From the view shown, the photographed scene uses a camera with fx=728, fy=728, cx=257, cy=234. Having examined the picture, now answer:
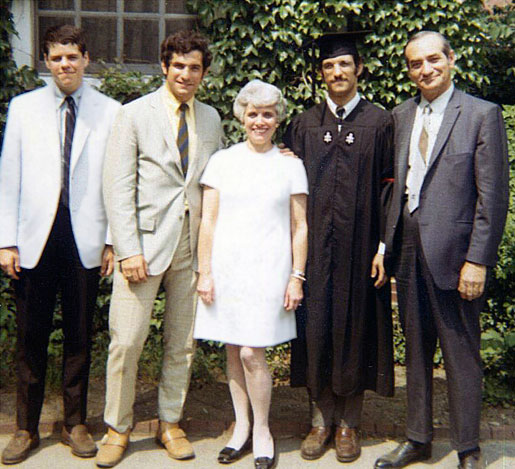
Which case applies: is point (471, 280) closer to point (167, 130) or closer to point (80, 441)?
point (167, 130)

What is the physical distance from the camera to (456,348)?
3797mm

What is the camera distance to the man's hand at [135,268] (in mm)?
3799

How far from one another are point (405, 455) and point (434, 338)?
0.67 m

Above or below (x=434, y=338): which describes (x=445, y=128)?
above

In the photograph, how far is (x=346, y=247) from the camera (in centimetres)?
398

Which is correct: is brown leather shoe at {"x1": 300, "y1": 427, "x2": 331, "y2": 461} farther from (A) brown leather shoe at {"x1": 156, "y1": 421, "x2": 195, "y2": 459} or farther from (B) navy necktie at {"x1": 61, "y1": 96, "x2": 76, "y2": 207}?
(B) navy necktie at {"x1": 61, "y1": 96, "x2": 76, "y2": 207}

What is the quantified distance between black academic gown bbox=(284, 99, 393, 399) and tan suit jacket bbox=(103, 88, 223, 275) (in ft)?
2.22

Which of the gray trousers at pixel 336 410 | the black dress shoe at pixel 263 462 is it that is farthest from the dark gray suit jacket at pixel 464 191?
the black dress shoe at pixel 263 462

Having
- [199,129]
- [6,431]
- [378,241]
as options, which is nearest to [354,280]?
[378,241]

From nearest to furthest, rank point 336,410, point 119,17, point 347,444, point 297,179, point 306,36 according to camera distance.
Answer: point 297,179, point 347,444, point 336,410, point 306,36, point 119,17

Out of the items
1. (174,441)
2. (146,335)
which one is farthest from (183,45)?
(174,441)

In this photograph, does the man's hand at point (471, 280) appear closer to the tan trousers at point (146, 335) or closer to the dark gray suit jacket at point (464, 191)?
the dark gray suit jacket at point (464, 191)

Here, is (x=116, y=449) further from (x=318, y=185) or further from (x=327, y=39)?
(x=327, y=39)

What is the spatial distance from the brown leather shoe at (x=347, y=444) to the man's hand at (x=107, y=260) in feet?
5.22
